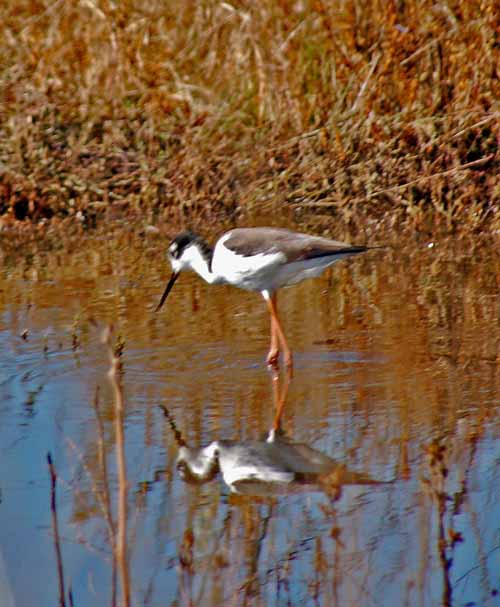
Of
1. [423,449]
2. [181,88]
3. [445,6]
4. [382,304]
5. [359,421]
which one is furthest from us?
[181,88]

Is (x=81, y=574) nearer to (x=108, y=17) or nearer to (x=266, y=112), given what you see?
(x=266, y=112)

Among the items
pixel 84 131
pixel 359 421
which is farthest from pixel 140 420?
pixel 84 131

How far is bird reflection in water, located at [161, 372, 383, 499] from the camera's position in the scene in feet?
14.5

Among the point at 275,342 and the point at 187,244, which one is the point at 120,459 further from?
the point at 187,244

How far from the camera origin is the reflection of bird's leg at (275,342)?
5887mm

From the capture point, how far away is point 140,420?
5.22 metres

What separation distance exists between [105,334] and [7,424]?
2746 mm

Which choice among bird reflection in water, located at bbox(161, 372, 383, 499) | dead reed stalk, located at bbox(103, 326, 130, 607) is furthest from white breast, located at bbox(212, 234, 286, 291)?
dead reed stalk, located at bbox(103, 326, 130, 607)

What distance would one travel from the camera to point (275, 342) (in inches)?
241

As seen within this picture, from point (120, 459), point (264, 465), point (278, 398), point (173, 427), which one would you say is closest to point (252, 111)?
point (278, 398)

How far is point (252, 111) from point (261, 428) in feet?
17.9

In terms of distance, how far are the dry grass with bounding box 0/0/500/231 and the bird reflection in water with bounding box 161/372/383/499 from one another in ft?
13.4

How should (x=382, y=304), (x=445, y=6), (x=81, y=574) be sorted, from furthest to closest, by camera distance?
(x=445, y=6)
(x=382, y=304)
(x=81, y=574)

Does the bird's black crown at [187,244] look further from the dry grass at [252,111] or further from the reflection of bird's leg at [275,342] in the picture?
the dry grass at [252,111]
